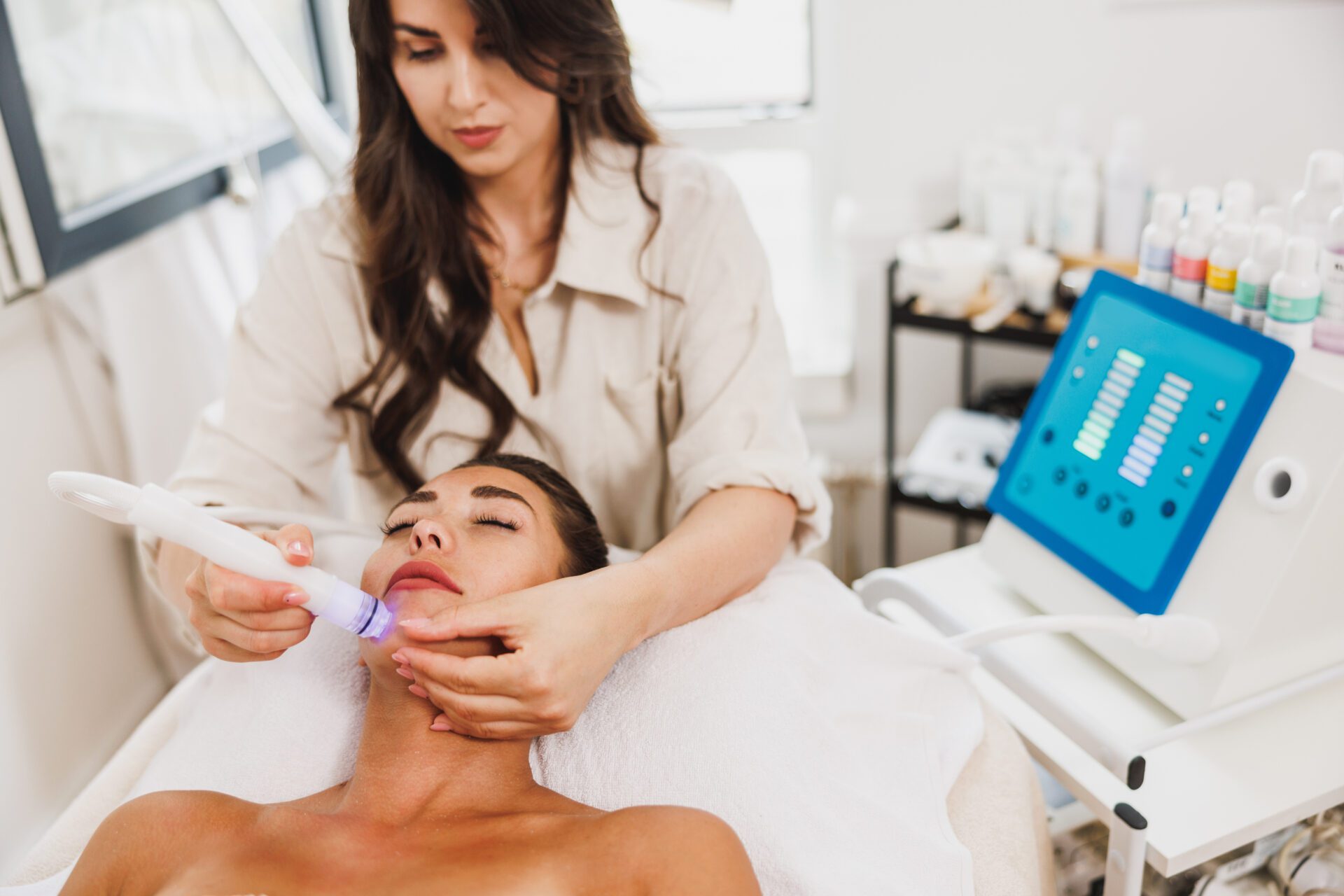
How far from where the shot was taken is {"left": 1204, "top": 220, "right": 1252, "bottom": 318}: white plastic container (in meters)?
1.07

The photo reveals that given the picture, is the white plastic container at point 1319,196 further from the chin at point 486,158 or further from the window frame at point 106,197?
the window frame at point 106,197

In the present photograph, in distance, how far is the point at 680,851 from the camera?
33.0 inches

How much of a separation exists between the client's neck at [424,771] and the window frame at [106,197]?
40.4 inches

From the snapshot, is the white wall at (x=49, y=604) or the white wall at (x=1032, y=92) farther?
the white wall at (x=1032, y=92)

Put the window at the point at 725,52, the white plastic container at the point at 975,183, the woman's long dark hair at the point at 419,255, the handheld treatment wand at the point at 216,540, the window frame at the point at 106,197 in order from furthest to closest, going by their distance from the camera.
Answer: the window at the point at 725,52 → the white plastic container at the point at 975,183 → the window frame at the point at 106,197 → the woman's long dark hair at the point at 419,255 → the handheld treatment wand at the point at 216,540

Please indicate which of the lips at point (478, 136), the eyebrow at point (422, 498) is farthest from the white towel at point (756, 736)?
the lips at point (478, 136)

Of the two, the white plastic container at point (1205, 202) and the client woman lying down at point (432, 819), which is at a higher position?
the white plastic container at point (1205, 202)

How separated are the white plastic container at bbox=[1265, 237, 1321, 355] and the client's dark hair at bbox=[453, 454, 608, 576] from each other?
2.34ft

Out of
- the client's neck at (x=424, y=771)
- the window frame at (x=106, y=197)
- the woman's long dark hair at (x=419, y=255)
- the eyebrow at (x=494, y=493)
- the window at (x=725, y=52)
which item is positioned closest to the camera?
the client's neck at (x=424, y=771)

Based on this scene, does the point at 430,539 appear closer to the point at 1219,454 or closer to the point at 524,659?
the point at 524,659

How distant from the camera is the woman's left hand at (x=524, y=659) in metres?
0.84

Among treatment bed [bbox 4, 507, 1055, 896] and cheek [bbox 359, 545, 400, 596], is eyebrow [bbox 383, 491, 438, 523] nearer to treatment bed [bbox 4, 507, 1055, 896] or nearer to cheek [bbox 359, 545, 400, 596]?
cheek [bbox 359, 545, 400, 596]

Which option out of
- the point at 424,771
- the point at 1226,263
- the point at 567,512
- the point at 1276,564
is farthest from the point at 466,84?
the point at 1276,564

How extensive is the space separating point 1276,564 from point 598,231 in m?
0.84
